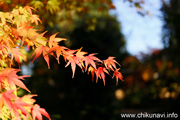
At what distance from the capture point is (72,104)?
7.28 meters

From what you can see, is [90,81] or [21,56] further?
[90,81]

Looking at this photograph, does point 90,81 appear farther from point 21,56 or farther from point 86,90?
point 21,56

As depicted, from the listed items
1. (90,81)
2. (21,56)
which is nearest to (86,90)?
(90,81)

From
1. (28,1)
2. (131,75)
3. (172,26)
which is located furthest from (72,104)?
(131,75)

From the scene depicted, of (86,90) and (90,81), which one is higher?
(90,81)

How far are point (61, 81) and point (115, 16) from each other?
6842 millimetres

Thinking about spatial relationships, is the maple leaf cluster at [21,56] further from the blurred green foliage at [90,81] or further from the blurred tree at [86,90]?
the blurred tree at [86,90]

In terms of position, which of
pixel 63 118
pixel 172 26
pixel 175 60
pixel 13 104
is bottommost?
pixel 63 118

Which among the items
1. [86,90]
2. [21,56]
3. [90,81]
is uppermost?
[21,56]

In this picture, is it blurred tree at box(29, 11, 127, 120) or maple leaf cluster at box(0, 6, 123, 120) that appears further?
blurred tree at box(29, 11, 127, 120)

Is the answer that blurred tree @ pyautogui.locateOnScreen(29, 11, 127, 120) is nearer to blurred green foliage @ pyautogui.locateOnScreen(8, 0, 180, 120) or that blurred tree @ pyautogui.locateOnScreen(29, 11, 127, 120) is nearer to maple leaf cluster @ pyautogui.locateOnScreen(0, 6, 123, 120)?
blurred green foliage @ pyautogui.locateOnScreen(8, 0, 180, 120)

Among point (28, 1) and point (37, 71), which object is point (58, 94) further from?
point (28, 1)

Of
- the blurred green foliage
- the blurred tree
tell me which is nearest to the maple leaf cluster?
the blurred green foliage

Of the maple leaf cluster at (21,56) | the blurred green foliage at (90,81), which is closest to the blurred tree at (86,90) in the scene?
the blurred green foliage at (90,81)
